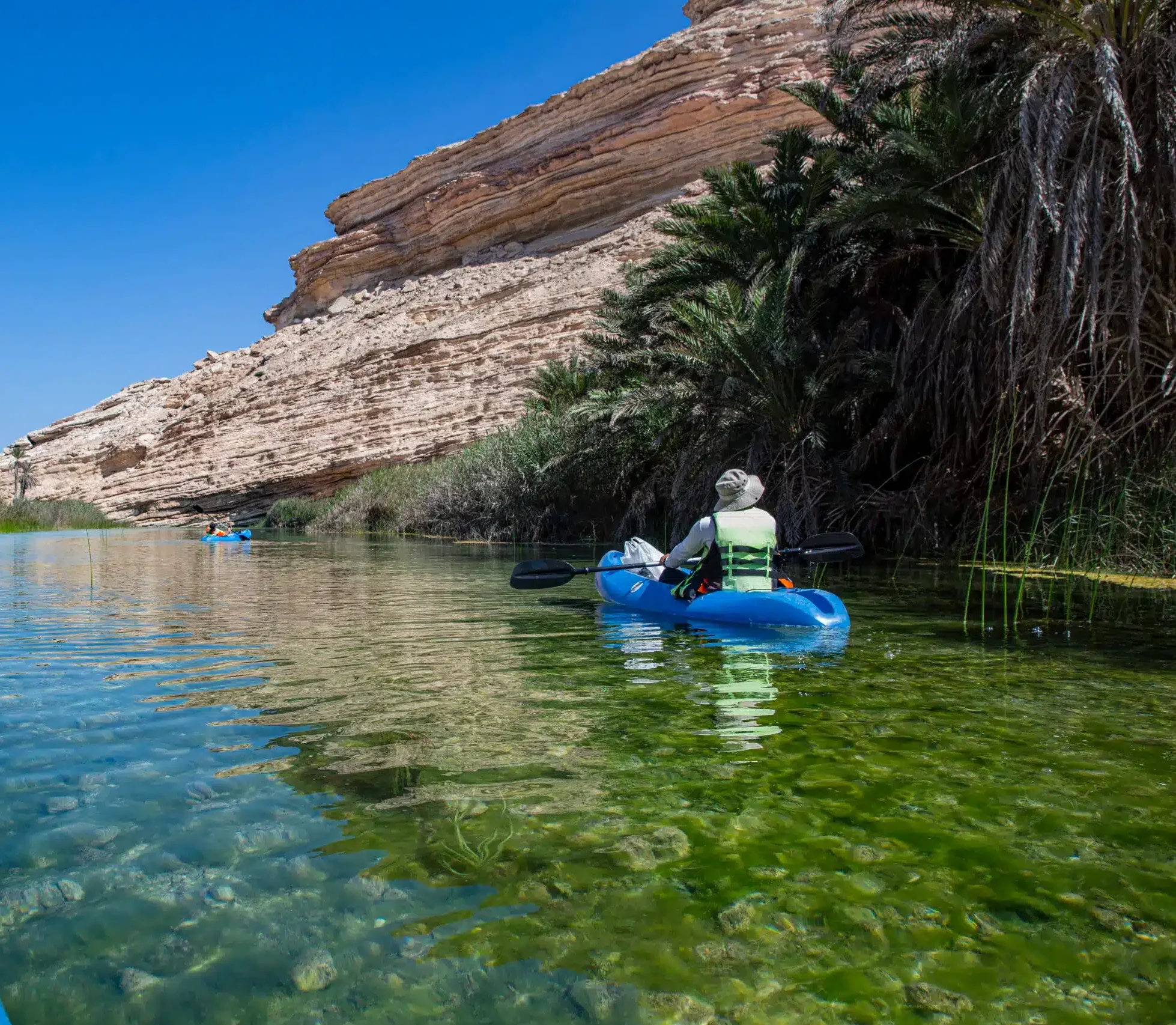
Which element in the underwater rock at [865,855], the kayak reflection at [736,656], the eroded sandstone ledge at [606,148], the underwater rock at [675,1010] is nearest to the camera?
the underwater rock at [675,1010]

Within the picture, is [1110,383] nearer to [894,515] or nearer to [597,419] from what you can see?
[894,515]

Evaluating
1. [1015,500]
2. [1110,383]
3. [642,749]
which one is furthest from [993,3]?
[642,749]

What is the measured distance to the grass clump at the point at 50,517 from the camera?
2819 cm

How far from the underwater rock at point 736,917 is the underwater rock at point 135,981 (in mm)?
1245

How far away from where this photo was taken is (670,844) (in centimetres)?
265

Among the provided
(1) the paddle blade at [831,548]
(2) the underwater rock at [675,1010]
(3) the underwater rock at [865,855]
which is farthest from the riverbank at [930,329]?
(2) the underwater rock at [675,1010]

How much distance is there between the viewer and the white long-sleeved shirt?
7086 millimetres

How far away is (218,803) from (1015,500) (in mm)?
10074

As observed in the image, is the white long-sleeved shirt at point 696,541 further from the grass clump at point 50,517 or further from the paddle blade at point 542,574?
the grass clump at point 50,517

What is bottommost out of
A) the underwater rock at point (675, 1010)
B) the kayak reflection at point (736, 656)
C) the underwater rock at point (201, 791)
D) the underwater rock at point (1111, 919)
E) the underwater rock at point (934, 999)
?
the underwater rock at point (675, 1010)

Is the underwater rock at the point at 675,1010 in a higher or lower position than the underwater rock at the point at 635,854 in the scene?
lower

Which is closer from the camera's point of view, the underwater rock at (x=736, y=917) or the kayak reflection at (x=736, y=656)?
the underwater rock at (x=736, y=917)

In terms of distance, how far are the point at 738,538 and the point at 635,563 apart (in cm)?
192

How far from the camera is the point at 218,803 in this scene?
9.71ft
